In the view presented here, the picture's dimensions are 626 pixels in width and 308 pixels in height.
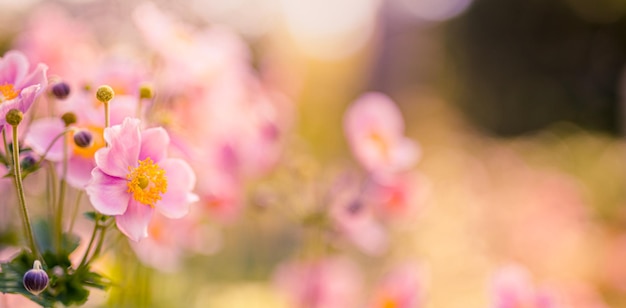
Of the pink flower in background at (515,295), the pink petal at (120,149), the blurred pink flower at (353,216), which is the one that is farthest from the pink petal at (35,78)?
the pink flower in background at (515,295)

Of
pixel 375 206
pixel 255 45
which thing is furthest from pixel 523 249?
pixel 255 45

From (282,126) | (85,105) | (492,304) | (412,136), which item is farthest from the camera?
(412,136)

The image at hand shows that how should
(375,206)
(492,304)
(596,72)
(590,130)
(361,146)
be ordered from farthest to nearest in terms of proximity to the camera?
(596,72) → (590,130) → (375,206) → (361,146) → (492,304)

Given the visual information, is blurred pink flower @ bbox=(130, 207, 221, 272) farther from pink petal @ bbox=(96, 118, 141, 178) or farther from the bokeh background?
pink petal @ bbox=(96, 118, 141, 178)

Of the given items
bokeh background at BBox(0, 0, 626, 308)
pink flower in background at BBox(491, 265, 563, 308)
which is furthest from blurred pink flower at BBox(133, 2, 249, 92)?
pink flower in background at BBox(491, 265, 563, 308)

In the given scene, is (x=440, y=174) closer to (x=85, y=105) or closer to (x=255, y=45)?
(x=85, y=105)

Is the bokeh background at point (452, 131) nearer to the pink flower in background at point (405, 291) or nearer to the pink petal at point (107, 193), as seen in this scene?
the pink flower in background at point (405, 291)
